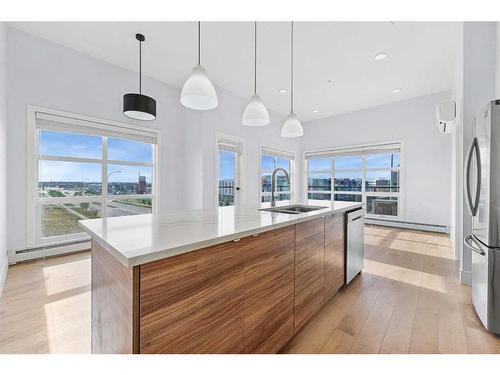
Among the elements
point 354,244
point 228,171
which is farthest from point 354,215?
point 228,171

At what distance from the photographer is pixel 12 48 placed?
2746mm

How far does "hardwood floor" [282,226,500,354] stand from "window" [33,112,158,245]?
325cm

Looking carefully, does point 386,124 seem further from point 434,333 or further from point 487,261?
point 434,333

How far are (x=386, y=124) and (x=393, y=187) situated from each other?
61.1 inches

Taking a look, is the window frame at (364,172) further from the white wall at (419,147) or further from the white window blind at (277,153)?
the white window blind at (277,153)

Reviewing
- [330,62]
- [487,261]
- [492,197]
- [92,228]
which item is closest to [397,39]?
[330,62]

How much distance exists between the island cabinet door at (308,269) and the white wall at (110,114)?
9.61 feet

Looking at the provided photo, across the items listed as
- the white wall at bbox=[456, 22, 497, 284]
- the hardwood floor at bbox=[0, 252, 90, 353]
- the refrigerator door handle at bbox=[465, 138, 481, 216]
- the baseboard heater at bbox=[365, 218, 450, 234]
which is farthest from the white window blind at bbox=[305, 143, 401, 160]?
the hardwood floor at bbox=[0, 252, 90, 353]

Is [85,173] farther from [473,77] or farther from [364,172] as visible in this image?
A: [364,172]

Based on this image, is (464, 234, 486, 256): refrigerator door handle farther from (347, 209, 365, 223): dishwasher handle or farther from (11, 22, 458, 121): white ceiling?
(11, 22, 458, 121): white ceiling

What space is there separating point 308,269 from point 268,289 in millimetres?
496

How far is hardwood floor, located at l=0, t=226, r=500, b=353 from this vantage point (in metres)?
1.47

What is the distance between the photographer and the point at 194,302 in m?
0.88

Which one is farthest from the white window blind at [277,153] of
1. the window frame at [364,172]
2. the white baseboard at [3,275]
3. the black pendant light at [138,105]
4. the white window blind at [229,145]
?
the white baseboard at [3,275]
